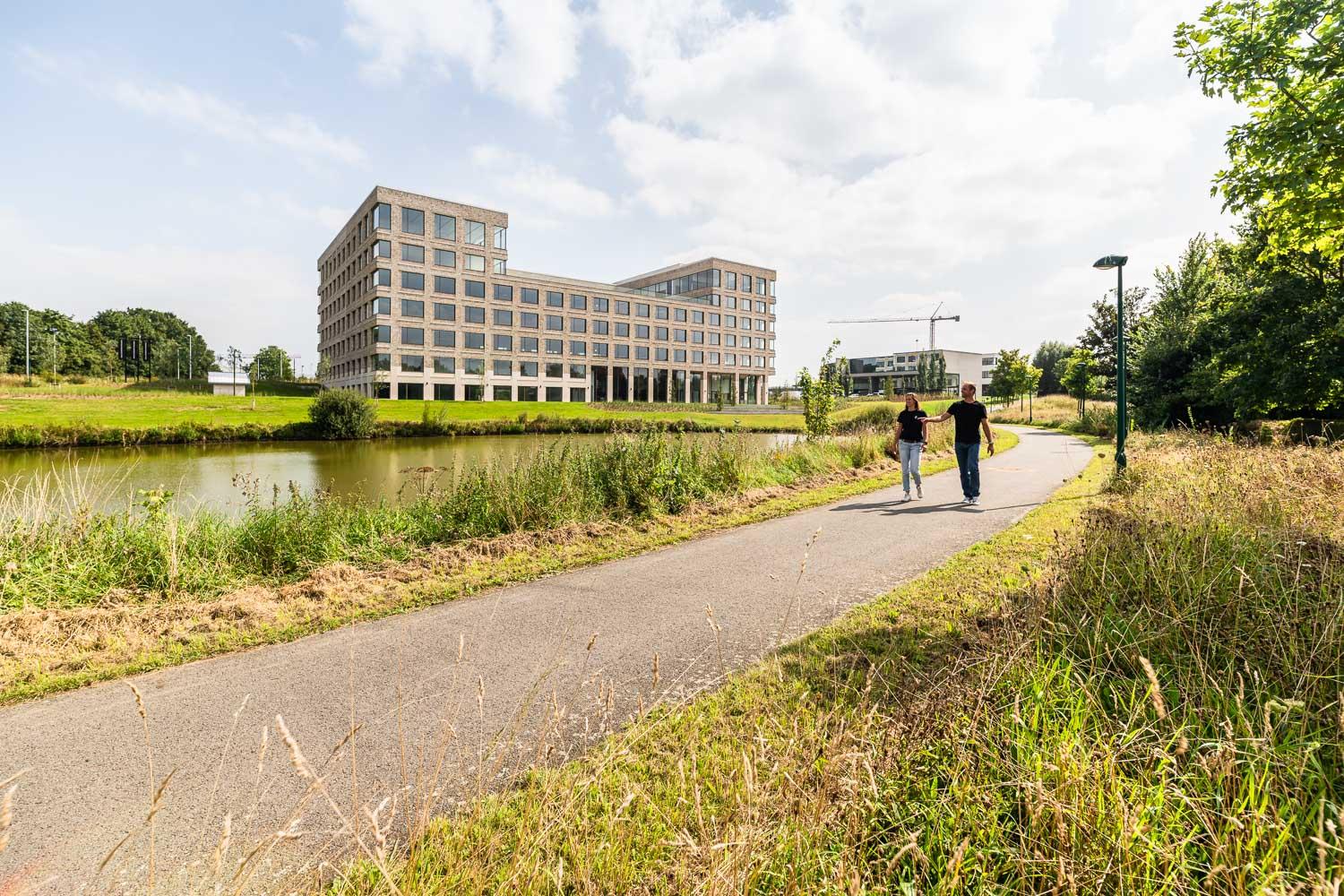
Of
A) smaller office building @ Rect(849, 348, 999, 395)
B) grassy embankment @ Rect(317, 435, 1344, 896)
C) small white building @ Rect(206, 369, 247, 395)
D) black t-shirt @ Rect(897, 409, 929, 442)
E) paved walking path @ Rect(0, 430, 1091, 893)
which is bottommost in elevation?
paved walking path @ Rect(0, 430, 1091, 893)

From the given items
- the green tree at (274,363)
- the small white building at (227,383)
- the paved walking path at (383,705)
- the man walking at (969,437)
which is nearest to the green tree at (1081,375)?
the man walking at (969,437)

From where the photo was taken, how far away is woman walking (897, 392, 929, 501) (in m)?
11.3

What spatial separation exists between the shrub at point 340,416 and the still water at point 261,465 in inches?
55.3

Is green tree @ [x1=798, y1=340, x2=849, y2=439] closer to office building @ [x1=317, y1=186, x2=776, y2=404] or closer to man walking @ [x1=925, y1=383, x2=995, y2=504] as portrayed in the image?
man walking @ [x1=925, y1=383, x2=995, y2=504]

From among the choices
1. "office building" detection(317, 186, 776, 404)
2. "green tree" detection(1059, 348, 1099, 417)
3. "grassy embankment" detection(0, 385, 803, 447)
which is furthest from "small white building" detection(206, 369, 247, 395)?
"green tree" detection(1059, 348, 1099, 417)

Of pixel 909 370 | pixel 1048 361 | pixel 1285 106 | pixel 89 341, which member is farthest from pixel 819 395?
pixel 89 341

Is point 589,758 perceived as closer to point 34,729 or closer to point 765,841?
point 765,841

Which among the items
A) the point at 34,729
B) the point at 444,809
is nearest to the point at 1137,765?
the point at 444,809

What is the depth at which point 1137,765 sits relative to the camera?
257cm

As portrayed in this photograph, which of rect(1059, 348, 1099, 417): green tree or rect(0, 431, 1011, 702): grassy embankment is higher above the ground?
rect(1059, 348, 1099, 417): green tree

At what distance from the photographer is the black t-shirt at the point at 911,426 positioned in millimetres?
11289

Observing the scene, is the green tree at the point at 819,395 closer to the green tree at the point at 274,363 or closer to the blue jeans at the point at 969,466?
the blue jeans at the point at 969,466

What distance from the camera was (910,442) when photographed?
446 inches

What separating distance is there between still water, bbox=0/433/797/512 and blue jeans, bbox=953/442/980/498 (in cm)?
507
